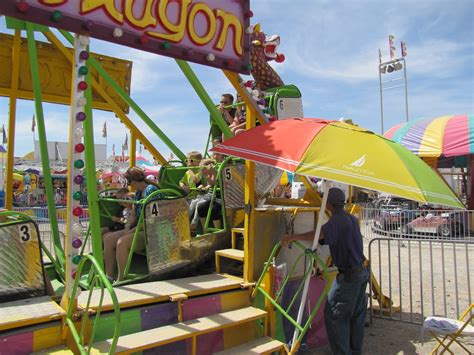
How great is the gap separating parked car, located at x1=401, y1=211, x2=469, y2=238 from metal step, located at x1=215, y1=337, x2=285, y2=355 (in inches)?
418

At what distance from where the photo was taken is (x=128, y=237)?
4.34 meters

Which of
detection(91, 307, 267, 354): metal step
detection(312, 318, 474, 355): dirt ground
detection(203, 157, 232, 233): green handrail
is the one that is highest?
detection(203, 157, 232, 233): green handrail

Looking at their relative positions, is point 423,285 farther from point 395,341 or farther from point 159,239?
point 159,239

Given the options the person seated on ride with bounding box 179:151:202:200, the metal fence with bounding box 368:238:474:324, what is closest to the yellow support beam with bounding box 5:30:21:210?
the person seated on ride with bounding box 179:151:202:200

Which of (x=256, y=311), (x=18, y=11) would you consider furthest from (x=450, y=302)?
(x=18, y=11)

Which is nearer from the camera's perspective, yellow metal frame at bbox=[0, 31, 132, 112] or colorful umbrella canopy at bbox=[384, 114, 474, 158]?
yellow metal frame at bbox=[0, 31, 132, 112]

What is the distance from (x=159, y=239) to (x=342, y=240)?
1.75m

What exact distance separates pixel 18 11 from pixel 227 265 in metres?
3.40

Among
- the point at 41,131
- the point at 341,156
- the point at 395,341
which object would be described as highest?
the point at 41,131

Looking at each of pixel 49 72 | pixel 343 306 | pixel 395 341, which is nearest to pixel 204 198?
pixel 343 306

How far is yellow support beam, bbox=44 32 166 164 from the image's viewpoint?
4816 millimetres

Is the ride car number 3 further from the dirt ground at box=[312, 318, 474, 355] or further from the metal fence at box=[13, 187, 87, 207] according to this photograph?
the metal fence at box=[13, 187, 87, 207]

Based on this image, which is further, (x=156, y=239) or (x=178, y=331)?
(x=156, y=239)

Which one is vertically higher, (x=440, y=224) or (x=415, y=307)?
(x=440, y=224)
